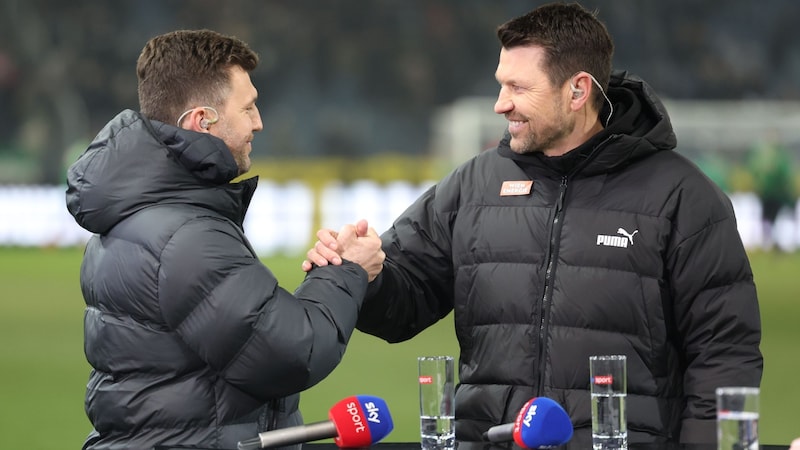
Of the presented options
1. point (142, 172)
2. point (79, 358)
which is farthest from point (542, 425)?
point (79, 358)

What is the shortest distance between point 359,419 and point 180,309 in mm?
363

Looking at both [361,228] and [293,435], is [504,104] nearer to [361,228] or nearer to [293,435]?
[361,228]

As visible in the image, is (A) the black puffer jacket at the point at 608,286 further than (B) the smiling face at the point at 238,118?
Yes

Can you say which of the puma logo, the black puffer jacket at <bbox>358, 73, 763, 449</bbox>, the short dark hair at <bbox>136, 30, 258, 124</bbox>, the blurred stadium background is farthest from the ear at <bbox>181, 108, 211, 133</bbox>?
the blurred stadium background

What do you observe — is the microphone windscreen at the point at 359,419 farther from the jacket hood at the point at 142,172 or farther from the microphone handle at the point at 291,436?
the jacket hood at the point at 142,172

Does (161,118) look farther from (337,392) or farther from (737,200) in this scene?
(737,200)

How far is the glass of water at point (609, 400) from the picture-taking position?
1961 millimetres

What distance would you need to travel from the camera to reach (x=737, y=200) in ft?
39.9

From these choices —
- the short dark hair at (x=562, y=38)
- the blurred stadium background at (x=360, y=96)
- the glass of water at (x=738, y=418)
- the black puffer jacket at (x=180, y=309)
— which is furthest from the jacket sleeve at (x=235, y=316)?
the blurred stadium background at (x=360, y=96)

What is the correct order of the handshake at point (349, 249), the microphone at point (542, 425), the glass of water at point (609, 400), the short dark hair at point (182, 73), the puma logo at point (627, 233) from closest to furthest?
the microphone at point (542, 425), the glass of water at point (609, 400), the short dark hair at point (182, 73), the handshake at point (349, 249), the puma logo at point (627, 233)

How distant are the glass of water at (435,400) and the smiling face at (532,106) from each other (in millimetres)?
742

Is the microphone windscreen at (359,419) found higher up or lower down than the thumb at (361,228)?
lower down

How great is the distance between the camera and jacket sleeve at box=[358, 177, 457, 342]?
2.64 meters

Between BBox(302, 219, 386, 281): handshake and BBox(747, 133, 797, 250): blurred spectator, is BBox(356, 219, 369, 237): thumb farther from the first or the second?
BBox(747, 133, 797, 250): blurred spectator
